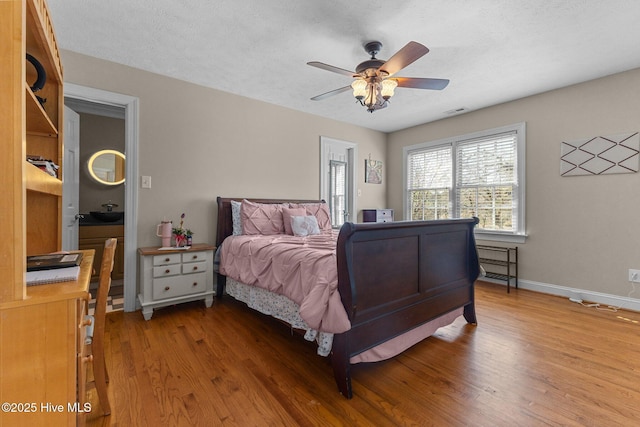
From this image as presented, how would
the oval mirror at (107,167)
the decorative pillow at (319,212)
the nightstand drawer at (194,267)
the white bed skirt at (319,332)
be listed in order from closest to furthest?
1. the white bed skirt at (319,332)
2. the nightstand drawer at (194,267)
3. the decorative pillow at (319,212)
4. the oval mirror at (107,167)

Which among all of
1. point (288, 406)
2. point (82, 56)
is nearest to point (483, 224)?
point (288, 406)

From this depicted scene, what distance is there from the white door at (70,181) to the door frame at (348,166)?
3.02 meters

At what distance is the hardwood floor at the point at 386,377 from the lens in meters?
1.48

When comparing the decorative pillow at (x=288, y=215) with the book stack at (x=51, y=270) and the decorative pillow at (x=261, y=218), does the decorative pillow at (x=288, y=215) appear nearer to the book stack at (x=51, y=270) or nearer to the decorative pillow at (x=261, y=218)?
the decorative pillow at (x=261, y=218)

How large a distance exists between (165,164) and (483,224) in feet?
14.1

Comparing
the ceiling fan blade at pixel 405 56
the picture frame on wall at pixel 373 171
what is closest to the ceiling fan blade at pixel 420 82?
the ceiling fan blade at pixel 405 56

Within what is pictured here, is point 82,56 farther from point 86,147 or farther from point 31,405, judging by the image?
point 31,405

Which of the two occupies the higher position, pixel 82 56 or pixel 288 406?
pixel 82 56

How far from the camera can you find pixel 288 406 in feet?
5.08

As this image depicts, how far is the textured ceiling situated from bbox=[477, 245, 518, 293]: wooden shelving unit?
207cm

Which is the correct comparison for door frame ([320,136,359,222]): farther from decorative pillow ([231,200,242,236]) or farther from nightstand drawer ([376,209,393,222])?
decorative pillow ([231,200,242,236])

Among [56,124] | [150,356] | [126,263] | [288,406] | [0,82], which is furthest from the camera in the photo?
[126,263]

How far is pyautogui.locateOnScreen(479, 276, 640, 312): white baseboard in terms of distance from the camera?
9.89 feet

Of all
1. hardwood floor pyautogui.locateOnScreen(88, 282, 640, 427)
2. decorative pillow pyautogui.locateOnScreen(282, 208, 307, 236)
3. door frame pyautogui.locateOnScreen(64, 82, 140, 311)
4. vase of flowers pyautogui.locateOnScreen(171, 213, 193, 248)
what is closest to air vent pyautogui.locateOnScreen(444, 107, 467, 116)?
decorative pillow pyautogui.locateOnScreen(282, 208, 307, 236)
